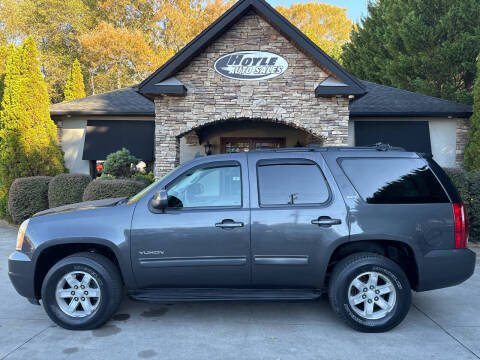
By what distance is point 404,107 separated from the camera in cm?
1121

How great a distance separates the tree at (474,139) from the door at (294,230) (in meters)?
9.09

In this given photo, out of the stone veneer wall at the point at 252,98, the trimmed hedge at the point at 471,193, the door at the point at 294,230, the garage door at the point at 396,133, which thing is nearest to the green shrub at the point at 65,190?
the stone veneer wall at the point at 252,98

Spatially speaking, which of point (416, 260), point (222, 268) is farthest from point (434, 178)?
point (222, 268)

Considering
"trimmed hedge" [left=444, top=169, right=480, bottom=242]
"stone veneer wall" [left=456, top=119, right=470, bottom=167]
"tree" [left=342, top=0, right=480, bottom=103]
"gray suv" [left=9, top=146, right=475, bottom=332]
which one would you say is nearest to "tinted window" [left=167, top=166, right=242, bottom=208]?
"gray suv" [left=9, top=146, right=475, bottom=332]

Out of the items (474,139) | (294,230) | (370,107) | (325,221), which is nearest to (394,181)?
(325,221)

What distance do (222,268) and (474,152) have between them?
10.4 m

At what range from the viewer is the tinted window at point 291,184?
3.54 m

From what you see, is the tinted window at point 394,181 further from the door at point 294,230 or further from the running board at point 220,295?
the running board at point 220,295

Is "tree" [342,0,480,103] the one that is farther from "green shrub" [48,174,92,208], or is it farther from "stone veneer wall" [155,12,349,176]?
"green shrub" [48,174,92,208]

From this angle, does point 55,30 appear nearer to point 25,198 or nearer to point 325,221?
point 25,198

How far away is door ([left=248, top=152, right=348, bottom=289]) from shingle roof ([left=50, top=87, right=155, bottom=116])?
28.0ft

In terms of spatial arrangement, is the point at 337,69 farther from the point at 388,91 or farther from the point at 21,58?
the point at 21,58

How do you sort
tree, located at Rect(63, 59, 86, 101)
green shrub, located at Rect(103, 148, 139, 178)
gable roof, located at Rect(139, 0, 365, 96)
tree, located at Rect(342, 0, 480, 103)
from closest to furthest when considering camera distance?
gable roof, located at Rect(139, 0, 365, 96)
green shrub, located at Rect(103, 148, 139, 178)
tree, located at Rect(342, 0, 480, 103)
tree, located at Rect(63, 59, 86, 101)

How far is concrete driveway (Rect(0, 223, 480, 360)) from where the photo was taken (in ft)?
10.0
